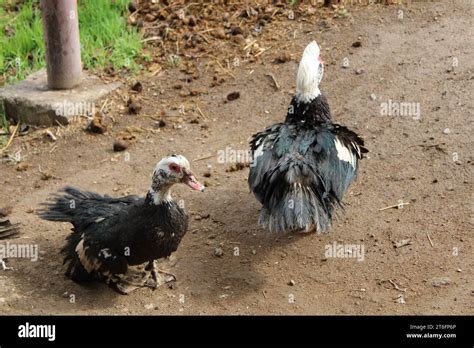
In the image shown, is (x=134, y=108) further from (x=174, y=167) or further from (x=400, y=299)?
(x=400, y=299)

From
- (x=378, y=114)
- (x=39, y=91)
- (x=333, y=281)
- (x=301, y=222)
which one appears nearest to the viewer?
(x=301, y=222)

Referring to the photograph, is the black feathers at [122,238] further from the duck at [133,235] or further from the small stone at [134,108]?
the small stone at [134,108]

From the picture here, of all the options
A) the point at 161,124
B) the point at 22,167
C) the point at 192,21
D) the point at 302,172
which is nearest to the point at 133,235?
the point at 302,172

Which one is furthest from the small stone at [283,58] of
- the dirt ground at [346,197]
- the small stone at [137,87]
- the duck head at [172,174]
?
the duck head at [172,174]

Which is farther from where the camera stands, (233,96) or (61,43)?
(233,96)

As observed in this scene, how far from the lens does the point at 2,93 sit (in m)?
8.23

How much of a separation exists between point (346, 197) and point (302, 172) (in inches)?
40.3

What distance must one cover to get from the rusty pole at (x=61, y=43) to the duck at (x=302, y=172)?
8.54 ft

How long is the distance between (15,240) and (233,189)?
1.82 meters

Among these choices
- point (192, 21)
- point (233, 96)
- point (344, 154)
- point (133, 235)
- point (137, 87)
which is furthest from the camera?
point (192, 21)

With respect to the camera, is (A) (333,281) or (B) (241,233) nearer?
(A) (333,281)

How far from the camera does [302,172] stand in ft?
19.1

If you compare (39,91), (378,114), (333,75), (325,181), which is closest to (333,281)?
(325,181)

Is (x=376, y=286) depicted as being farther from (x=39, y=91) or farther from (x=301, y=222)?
(x=39, y=91)
